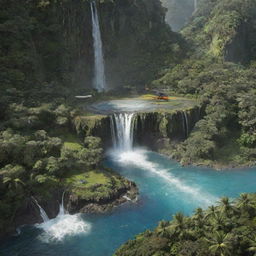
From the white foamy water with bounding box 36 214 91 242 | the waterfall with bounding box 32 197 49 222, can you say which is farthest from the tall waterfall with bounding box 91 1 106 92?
the white foamy water with bounding box 36 214 91 242

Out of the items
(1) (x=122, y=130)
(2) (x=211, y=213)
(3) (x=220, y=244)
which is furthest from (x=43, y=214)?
(1) (x=122, y=130)

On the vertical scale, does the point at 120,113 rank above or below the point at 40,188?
above

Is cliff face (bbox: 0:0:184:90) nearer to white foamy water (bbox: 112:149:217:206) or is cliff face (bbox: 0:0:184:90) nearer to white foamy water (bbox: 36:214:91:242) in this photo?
white foamy water (bbox: 112:149:217:206)

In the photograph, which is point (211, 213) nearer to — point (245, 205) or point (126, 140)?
point (245, 205)

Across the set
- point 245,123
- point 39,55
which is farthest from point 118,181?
point 39,55

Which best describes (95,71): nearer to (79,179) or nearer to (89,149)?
(89,149)

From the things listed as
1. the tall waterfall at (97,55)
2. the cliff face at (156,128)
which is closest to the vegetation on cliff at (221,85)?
the cliff face at (156,128)
